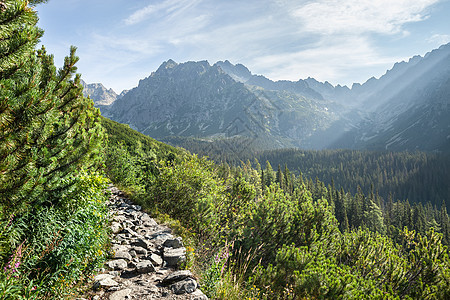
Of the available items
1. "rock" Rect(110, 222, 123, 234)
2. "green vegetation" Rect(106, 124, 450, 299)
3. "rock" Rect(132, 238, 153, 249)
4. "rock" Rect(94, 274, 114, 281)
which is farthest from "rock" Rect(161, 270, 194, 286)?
"rock" Rect(110, 222, 123, 234)

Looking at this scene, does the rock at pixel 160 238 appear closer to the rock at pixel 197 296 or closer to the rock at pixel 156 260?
the rock at pixel 156 260

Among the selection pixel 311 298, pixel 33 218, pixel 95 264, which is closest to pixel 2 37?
pixel 33 218

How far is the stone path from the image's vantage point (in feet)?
15.9

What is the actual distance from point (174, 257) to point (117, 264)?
1489 mm

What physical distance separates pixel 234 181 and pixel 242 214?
7.96 feet

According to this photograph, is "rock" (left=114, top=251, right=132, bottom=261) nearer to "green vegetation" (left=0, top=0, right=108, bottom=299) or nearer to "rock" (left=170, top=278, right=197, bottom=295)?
"green vegetation" (left=0, top=0, right=108, bottom=299)

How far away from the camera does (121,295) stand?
15.2ft

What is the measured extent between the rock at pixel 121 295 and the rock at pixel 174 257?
1.65m

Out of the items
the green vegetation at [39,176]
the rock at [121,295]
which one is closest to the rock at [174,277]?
the rock at [121,295]

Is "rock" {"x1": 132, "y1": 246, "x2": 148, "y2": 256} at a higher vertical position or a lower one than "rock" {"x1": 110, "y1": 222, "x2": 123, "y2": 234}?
lower

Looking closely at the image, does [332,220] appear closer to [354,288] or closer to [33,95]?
[354,288]

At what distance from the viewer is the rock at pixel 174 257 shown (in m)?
6.35

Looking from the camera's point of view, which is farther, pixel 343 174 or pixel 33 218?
pixel 343 174

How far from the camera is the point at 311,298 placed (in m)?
7.72
